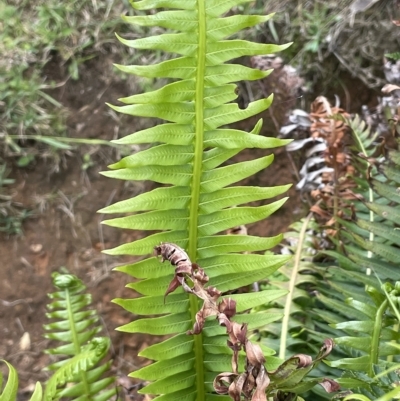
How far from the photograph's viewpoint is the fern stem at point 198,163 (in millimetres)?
737

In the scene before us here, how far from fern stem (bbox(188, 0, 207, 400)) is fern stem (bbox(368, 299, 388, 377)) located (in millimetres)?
264

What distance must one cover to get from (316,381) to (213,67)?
1.50 ft

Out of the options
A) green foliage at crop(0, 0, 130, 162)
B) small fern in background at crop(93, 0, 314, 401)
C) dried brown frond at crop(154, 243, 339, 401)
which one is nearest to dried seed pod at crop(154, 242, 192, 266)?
dried brown frond at crop(154, 243, 339, 401)

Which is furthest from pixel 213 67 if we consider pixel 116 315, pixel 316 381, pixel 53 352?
pixel 116 315

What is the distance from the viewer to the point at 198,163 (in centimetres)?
79

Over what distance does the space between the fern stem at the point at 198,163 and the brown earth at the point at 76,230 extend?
78cm

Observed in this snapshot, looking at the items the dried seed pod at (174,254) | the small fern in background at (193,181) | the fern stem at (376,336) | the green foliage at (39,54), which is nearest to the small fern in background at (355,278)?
the fern stem at (376,336)

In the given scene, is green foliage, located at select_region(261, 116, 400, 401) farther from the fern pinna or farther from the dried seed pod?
the dried seed pod

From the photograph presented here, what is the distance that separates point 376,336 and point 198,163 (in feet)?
1.19

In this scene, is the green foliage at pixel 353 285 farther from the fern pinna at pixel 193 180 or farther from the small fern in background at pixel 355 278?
Result: the fern pinna at pixel 193 180

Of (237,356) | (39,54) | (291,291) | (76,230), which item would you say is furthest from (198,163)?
(39,54)

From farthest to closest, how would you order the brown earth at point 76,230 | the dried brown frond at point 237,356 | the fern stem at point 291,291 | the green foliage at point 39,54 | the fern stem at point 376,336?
the green foliage at point 39,54
the brown earth at point 76,230
the fern stem at point 291,291
the fern stem at point 376,336
the dried brown frond at point 237,356

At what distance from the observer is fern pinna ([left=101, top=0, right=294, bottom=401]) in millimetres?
742

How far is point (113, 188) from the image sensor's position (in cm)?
176
